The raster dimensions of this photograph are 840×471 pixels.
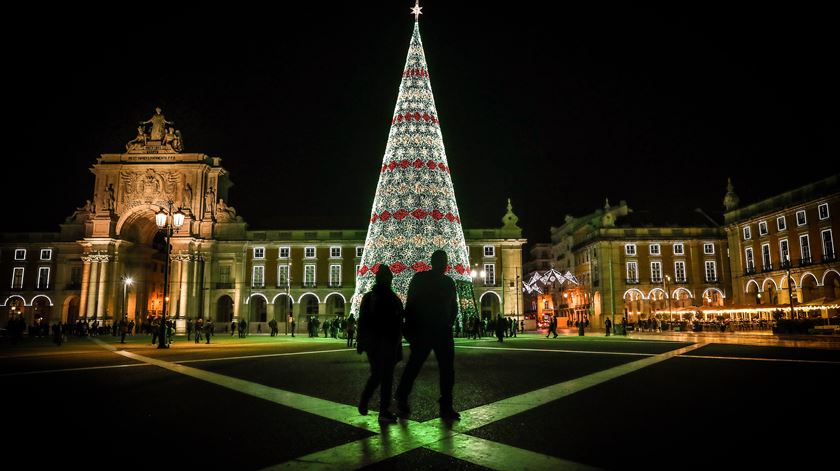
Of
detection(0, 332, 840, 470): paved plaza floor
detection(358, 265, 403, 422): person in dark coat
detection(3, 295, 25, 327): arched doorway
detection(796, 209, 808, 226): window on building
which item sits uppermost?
detection(796, 209, 808, 226): window on building

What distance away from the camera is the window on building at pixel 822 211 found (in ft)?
139

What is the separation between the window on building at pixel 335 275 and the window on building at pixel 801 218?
1704 inches

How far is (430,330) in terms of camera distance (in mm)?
6031

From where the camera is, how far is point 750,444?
15.1ft

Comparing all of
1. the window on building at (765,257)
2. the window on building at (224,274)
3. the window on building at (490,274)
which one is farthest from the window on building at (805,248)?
the window on building at (224,274)

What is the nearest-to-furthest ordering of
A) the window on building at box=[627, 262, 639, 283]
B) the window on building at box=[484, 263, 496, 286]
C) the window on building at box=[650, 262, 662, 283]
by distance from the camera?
the window on building at box=[484, 263, 496, 286] → the window on building at box=[650, 262, 662, 283] → the window on building at box=[627, 262, 639, 283]

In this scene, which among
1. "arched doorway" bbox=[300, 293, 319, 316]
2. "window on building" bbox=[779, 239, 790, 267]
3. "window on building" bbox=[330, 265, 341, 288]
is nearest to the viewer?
"window on building" bbox=[779, 239, 790, 267]

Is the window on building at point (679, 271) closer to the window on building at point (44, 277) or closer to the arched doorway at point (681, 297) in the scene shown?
the arched doorway at point (681, 297)

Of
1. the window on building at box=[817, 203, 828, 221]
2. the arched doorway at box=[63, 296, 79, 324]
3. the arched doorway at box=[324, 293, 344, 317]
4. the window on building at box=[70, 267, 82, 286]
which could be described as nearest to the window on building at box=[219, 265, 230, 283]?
the arched doorway at box=[324, 293, 344, 317]

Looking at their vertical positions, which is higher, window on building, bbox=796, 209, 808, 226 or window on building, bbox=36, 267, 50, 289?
window on building, bbox=796, 209, 808, 226

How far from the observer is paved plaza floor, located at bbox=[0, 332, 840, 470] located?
434 centimetres

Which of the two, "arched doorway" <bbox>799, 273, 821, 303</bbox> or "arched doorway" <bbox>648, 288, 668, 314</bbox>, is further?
"arched doorway" <bbox>648, 288, 668, 314</bbox>

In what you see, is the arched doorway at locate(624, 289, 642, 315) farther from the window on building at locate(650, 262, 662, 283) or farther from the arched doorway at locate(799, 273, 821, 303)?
the arched doorway at locate(799, 273, 821, 303)

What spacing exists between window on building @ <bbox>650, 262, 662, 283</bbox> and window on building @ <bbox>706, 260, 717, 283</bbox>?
5.09 metres
